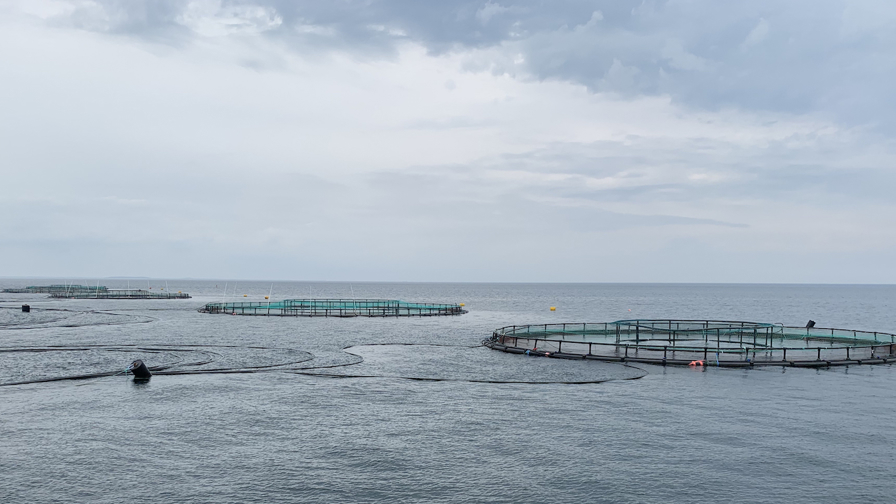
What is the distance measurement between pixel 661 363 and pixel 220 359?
114ft

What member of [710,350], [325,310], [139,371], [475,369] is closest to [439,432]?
[475,369]

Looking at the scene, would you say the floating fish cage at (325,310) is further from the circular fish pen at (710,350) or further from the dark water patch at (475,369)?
the dark water patch at (475,369)

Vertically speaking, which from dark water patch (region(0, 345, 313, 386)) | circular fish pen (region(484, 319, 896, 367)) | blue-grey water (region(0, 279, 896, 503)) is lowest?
dark water patch (region(0, 345, 313, 386))

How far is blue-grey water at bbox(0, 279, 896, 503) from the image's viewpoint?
22062 mm

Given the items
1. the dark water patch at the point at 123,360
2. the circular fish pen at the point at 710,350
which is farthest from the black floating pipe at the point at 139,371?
the circular fish pen at the point at 710,350

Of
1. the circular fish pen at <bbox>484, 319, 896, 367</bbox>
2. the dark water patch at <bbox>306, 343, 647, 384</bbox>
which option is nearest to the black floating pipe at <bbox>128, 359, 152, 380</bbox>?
the dark water patch at <bbox>306, 343, 647, 384</bbox>

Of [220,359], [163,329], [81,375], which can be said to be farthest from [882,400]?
[163,329]

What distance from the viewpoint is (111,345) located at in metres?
62.2

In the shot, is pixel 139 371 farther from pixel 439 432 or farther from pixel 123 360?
pixel 439 432

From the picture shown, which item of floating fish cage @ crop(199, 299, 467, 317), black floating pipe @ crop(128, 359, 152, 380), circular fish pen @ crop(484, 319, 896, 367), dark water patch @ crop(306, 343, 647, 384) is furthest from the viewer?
floating fish cage @ crop(199, 299, 467, 317)

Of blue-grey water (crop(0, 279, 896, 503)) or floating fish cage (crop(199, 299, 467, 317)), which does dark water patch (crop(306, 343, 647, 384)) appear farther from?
floating fish cage (crop(199, 299, 467, 317))

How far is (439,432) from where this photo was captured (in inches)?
1145

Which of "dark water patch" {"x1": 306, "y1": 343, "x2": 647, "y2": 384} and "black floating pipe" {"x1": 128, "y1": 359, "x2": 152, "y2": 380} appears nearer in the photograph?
"black floating pipe" {"x1": 128, "y1": 359, "x2": 152, "y2": 380}

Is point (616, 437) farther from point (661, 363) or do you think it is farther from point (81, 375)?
point (81, 375)
